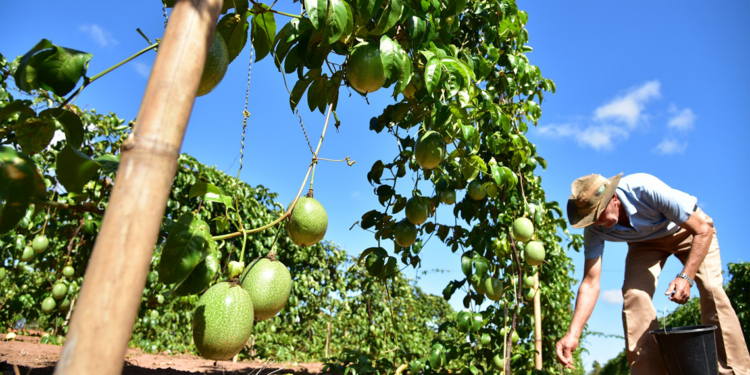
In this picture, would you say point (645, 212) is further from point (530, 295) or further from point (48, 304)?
point (48, 304)

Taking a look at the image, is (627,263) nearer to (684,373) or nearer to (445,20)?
(684,373)

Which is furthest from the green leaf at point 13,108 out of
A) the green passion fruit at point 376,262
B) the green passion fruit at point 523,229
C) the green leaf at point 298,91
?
the green passion fruit at point 523,229

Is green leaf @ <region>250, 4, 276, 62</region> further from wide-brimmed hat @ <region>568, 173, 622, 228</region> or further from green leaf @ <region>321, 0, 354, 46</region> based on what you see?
wide-brimmed hat @ <region>568, 173, 622, 228</region>

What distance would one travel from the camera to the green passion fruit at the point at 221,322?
3.51 ft

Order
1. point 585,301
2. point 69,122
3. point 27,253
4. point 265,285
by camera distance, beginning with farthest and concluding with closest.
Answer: point 27,253, point 585,301, point 265,285, point 69,122

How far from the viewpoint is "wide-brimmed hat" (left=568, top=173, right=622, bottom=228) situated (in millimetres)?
2584

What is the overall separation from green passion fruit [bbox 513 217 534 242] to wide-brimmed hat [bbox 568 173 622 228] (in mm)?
273

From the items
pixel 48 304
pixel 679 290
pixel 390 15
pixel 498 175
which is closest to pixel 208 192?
pixel 390 15

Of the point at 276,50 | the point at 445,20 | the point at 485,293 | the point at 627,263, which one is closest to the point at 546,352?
the point at 627,263

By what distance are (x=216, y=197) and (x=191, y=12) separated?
62 centimetres

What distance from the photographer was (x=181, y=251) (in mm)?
845

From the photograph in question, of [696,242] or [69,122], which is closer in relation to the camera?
[69,122]

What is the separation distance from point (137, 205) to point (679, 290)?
8.55 ft

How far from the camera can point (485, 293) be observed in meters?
2.71
